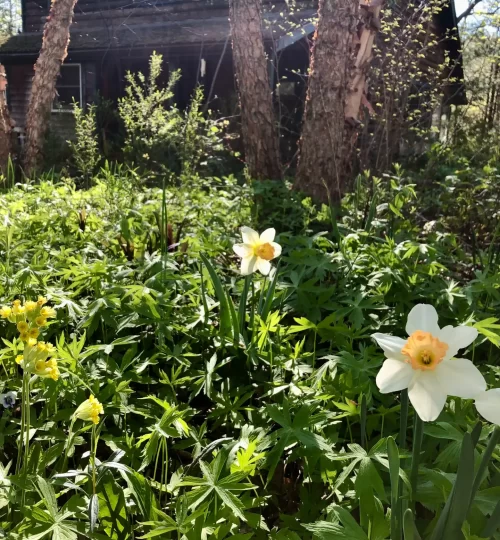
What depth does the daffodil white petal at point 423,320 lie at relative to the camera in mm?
903

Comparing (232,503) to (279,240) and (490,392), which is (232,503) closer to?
(490,392)

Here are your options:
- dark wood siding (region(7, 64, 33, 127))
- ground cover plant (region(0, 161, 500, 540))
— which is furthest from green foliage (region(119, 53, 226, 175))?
dark wood siding (region(7, 64, 33, 127))

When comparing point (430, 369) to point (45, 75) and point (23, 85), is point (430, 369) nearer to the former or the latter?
point (45, 75)

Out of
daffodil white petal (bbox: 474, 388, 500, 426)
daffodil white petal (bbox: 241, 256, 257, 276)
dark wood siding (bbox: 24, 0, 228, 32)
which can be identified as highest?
dark wood siding (bbox: 24, 0, 228, 32)

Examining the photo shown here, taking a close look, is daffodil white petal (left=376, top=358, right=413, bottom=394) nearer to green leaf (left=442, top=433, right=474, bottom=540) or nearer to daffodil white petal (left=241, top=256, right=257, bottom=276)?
green leaf (left=442, top=433, right=474, bottom=540)

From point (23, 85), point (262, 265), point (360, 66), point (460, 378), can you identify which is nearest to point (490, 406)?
point (460, 378)

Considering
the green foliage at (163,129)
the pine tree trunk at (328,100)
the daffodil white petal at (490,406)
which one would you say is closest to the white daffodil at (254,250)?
the daffodil white petal at (490,406)

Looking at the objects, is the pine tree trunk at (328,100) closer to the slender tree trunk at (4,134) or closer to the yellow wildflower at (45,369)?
the yellow wildflower at (45,369)

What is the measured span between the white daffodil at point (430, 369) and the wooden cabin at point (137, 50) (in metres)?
11.8

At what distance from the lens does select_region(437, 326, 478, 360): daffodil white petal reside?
0.87 metres

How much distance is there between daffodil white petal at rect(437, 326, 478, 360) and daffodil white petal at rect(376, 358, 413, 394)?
0.07 metres

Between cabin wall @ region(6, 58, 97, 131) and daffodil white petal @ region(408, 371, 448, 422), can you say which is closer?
daffodil white petal @ region(408, 371, 448, 422)

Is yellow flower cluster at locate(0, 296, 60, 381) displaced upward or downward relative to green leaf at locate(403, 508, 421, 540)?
upward

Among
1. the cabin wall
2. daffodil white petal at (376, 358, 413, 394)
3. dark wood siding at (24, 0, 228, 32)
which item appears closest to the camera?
daffodil white petal at (376, 358, 413, 394)
